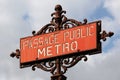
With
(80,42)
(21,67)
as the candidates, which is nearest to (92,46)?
(80,42)

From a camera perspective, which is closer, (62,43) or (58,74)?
(58,74)

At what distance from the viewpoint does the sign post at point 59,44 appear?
25766mm

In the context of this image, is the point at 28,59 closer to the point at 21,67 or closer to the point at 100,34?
the point at 21,67

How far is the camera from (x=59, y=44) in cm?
2603

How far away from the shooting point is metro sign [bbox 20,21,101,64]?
25766 millimetres

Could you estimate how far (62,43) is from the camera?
26.0 m

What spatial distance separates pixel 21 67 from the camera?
26438mm

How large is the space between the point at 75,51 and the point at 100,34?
73 cm

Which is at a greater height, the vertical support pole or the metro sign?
→ the metro sign

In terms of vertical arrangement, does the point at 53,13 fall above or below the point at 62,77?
above

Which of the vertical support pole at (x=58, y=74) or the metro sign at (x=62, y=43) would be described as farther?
the metro sign at (x=62, y=43)

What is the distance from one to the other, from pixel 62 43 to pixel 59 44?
8 cm

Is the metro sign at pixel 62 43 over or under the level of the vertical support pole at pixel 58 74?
over

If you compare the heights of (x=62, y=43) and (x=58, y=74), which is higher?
(x=62, y=43)
